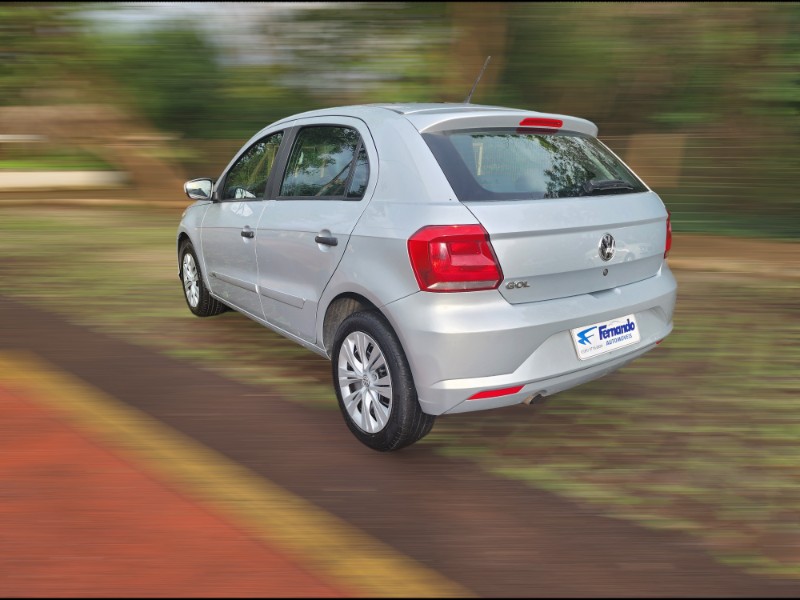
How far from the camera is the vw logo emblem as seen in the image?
3629mm

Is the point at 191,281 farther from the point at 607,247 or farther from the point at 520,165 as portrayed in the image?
the point at 607,247

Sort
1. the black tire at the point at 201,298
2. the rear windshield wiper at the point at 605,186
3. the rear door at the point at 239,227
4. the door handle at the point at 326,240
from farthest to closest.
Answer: the black tire at the point at 201,298, the rear door at the point at 239,227, the door handle at the point at 326,240, the rear windshield wiper at the point at 605,186

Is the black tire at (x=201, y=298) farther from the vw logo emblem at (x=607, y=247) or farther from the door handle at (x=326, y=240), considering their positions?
the vw logo emblem at (x=607, y=247)

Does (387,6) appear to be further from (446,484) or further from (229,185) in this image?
(446,484)

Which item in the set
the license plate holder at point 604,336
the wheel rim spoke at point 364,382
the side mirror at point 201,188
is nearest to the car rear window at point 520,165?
the license plate holder at point 604,336

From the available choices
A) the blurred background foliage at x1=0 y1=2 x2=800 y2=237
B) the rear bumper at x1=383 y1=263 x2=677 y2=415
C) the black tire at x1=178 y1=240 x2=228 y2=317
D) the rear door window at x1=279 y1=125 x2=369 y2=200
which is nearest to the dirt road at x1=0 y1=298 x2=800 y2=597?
the rear bumper at x1=383 y1=263 x2=677 y2=415

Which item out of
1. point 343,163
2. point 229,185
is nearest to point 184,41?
point 229,185

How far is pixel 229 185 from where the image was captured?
18.1 ft

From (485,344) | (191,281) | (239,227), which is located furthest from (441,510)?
(191,281)

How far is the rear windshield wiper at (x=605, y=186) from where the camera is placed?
380cm

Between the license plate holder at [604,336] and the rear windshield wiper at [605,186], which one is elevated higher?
the rear windshield wiper at [605,186]

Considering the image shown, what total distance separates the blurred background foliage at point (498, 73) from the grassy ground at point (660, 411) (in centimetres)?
301

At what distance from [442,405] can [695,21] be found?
8883mm

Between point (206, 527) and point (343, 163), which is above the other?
point (343, 163)
